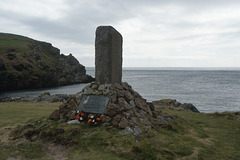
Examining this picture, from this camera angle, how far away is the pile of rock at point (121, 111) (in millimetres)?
9266

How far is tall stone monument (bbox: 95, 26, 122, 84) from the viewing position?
11.4m

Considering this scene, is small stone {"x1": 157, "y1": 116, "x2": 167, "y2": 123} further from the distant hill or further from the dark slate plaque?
the distant hill

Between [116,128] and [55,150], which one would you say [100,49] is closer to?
[116,128]

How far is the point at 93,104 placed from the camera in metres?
10.5

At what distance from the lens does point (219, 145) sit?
28.3 ft

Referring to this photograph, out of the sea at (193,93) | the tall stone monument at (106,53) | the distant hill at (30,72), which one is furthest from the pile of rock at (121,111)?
the distant hill at (30,72)

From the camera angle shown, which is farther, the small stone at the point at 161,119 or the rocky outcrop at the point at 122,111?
the small stone at the point at 161,119

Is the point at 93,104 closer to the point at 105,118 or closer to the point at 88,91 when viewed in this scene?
the point at 88,91

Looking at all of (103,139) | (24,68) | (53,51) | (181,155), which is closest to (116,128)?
(103,139)

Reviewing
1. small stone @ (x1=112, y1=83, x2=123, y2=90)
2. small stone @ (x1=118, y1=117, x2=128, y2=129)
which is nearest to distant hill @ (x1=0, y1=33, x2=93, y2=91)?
small stone @ (x1=112, y1=83, x2=123, y2=90)

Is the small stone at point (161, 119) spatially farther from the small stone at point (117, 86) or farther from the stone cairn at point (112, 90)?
the small stone at point (117, 86)

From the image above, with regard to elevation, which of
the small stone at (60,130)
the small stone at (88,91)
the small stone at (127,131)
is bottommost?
the small stone at (60,130)

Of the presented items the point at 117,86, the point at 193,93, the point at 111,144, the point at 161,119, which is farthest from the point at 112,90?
the point at 193,93

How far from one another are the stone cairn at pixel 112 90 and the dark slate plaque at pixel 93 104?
27cm
